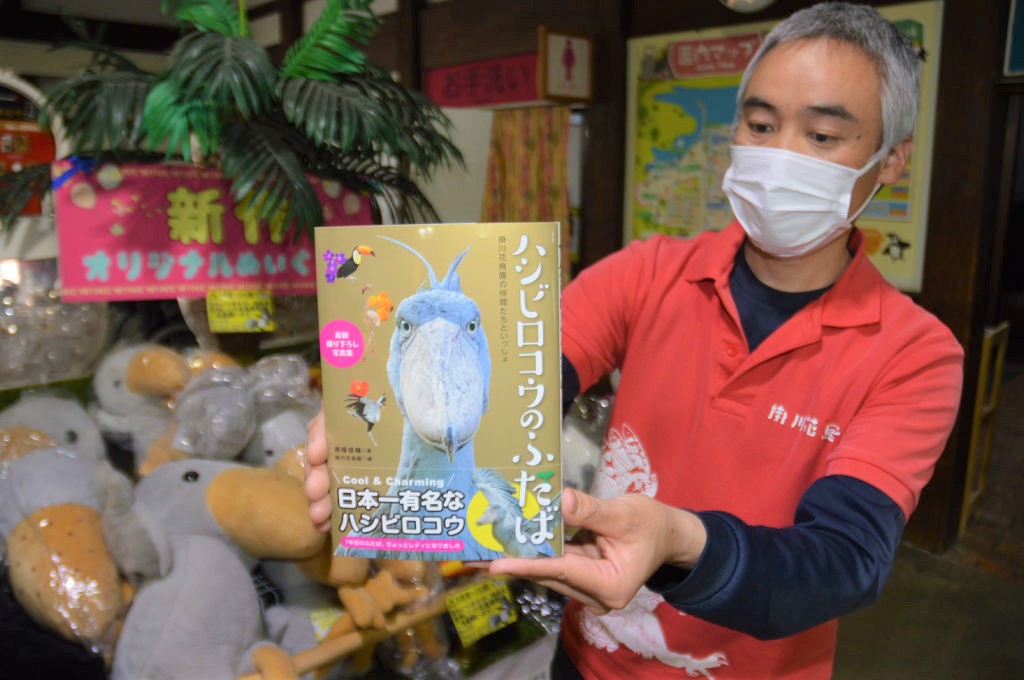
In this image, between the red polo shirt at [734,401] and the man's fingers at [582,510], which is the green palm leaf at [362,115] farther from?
the man's fingers at [582,510]

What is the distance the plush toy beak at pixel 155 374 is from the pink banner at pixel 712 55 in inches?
94.0

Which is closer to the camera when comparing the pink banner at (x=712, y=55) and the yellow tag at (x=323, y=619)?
the yellow tag at (x=323, y=619)

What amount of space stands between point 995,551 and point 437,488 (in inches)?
119

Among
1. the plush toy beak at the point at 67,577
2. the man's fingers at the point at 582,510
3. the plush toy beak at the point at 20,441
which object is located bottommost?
the plush toy beak at the point at 67,577

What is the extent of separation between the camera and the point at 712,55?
3039 millimetres

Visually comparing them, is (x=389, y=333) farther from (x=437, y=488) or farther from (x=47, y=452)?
(x=47, y=452)

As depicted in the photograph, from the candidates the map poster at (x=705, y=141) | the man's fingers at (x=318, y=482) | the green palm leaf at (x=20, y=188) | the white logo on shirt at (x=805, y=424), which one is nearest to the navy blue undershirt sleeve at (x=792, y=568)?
the white logo on shirt at (x=805, y=424)

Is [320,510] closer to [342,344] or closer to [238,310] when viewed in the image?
[342,344]

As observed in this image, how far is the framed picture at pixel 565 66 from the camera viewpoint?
10.5 feet


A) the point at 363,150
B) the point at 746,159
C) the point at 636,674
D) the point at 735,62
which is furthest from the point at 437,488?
the point at 735,62

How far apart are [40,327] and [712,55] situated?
2630mm

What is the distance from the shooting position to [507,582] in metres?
1.36

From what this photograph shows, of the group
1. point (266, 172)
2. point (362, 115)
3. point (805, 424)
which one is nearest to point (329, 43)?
point (362, 115)

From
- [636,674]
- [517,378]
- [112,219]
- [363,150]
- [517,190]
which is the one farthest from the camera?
[517,190]
